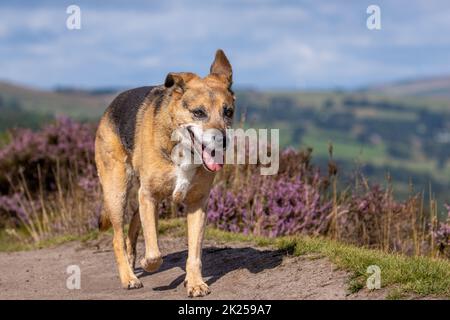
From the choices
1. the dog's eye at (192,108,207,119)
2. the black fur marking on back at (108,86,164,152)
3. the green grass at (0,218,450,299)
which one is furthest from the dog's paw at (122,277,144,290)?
the dog's eye at (192,108,207,119)

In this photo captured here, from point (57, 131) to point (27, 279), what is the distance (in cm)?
918

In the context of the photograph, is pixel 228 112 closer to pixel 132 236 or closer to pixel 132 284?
pixel 132 284

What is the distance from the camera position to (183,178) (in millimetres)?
7246

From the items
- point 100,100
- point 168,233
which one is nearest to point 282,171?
point 168,233

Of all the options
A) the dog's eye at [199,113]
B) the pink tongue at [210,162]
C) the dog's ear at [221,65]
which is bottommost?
the pink tongue at [210,162]

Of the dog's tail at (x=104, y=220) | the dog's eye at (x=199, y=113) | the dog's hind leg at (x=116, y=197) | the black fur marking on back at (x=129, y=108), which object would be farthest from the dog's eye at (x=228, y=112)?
the dog's tail at (x=104, y=220)

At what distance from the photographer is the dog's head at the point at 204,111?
670 centimetres

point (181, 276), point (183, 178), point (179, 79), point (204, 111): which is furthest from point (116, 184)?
point (204, 111)

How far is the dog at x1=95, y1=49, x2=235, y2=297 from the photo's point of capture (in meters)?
6.89

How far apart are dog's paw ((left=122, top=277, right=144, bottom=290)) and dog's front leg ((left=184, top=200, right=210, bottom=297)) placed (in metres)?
0.73

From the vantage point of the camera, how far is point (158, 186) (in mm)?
7426

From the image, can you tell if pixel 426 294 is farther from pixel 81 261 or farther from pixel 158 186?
pixel 81 261

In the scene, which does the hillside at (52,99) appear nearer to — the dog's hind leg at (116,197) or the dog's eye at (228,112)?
the dog's hind leg at (116,197)

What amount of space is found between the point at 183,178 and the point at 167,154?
1.00 feet
